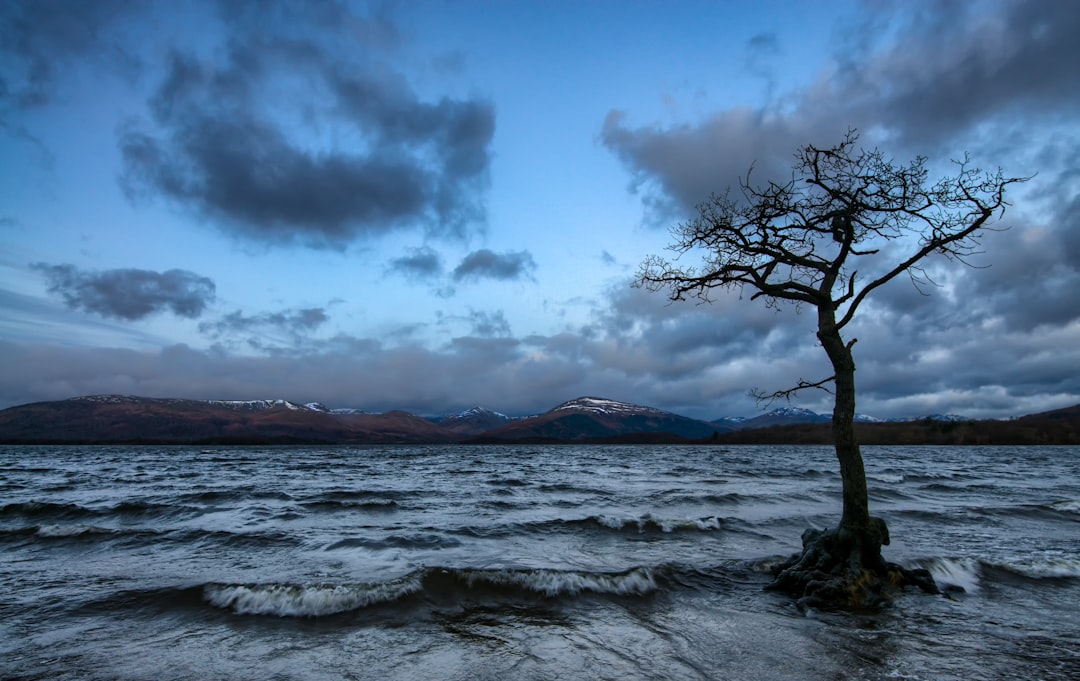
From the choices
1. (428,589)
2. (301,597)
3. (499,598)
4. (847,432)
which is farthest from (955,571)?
(301,597)

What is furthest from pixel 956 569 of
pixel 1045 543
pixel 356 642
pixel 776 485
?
pixel 776 485

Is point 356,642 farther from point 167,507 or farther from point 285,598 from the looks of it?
point 167,507

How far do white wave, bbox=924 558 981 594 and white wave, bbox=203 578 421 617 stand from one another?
1216 cm

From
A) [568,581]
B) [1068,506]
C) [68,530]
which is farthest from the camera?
[1068,506]

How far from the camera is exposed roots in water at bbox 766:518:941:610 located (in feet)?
32.5

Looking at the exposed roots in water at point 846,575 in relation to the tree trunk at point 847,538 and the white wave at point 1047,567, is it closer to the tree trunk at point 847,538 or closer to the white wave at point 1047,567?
the tree trunk at point 847,538

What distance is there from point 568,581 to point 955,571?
964 centimetres

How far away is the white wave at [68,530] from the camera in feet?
57.5

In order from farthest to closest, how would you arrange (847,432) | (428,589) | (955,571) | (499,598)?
(955,571) < (428,589) < (847,432) < (499,598)

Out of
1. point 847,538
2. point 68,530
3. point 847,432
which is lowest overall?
point 68,530

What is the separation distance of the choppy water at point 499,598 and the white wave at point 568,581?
0.16ft

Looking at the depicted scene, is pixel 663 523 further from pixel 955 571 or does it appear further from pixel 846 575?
pixel 846 575

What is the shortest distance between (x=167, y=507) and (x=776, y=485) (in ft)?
114

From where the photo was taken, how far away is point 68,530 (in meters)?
17.9
